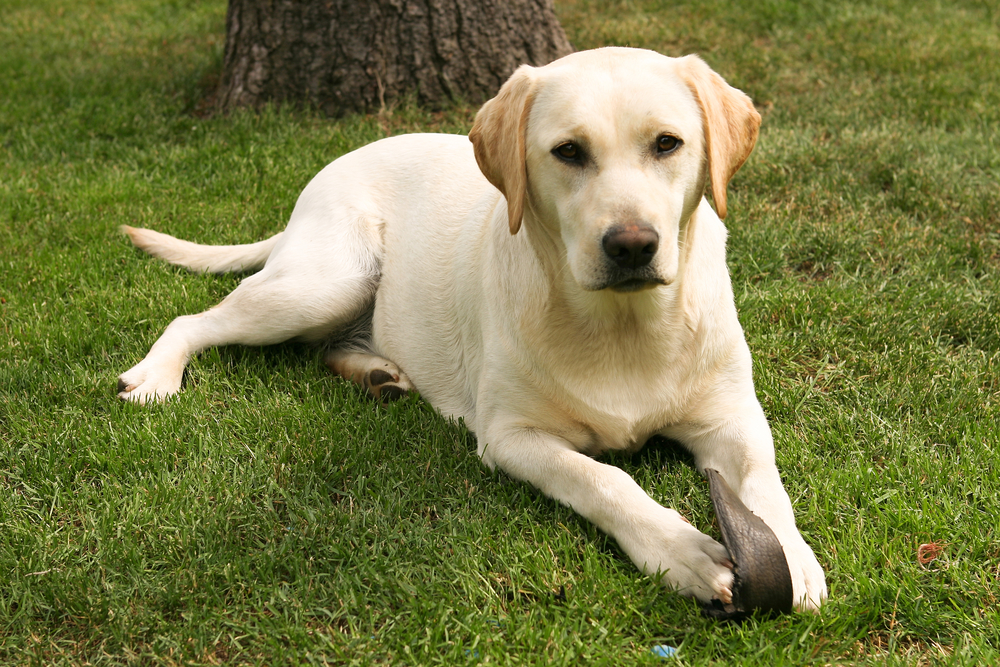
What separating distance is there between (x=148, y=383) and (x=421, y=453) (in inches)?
48.7

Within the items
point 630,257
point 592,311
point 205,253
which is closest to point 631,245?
point 630,257

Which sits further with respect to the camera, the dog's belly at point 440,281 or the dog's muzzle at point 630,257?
the dog's belly at point 440,281

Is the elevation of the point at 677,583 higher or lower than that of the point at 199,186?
higher

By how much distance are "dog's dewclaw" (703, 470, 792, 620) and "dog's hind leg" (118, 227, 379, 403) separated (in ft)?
7.08

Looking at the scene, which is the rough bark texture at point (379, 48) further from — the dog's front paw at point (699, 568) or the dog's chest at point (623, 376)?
the dog's front paw at point (699, 568)

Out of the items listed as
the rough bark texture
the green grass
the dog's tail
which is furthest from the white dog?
the rough bark texture

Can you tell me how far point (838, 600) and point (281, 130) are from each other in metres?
5.04

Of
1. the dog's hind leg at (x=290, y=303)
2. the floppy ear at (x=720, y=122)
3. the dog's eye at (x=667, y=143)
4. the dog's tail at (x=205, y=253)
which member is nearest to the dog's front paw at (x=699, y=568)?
the floppy ear at (x=720, y=122)

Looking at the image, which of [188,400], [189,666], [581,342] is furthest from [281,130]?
[189,666]

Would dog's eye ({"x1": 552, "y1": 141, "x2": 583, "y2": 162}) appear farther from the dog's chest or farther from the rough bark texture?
the rough bark texture

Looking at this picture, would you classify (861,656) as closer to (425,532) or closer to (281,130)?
(425,532)

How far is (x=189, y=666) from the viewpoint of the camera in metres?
2.26

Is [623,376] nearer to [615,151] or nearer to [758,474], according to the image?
[758,474]

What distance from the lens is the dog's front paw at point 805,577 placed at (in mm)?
2279
